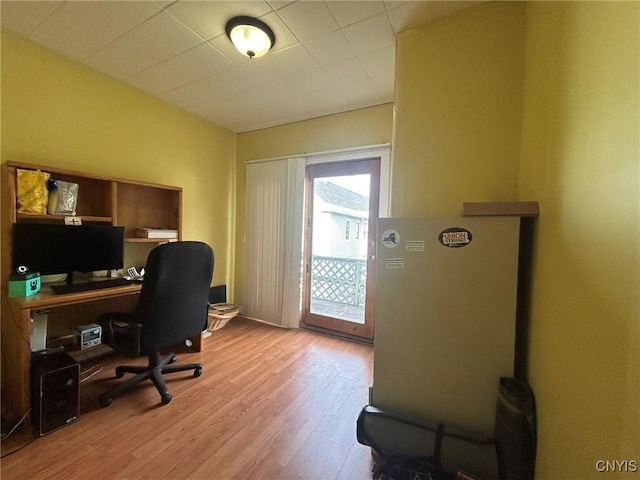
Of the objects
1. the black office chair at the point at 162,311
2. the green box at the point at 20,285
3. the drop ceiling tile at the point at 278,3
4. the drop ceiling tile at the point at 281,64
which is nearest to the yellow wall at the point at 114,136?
the green box at the point at 20,285

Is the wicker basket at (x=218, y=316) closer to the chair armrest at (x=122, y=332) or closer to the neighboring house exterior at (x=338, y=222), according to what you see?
the chair armrest at (x=122, y=332)

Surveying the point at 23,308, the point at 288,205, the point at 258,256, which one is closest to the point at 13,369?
the point at 23,308

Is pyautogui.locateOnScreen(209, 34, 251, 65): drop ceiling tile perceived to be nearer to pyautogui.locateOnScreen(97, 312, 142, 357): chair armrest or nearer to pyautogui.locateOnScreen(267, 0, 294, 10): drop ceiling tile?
pyautogui.locateOnScreen(267, 0, 294, 10): drop ceiling tile

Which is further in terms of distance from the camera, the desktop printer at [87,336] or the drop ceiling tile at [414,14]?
the desktop printer at [87,336]

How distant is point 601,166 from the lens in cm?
75

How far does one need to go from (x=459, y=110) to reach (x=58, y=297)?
→ 2774mm

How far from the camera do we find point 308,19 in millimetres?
1602

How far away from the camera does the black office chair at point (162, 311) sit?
1.60 meters

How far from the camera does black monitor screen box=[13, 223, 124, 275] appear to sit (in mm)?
1742

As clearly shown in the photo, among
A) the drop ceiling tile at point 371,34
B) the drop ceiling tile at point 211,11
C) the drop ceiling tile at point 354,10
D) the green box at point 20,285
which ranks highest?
the drop ceiling tile at point 371,34

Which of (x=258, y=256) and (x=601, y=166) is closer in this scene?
(x=601, y=166)

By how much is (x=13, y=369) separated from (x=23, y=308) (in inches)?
18.2

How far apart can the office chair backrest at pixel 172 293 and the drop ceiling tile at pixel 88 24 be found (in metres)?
1.49

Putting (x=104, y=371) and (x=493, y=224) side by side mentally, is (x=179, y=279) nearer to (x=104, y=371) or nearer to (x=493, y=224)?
(x=104, y=371)
